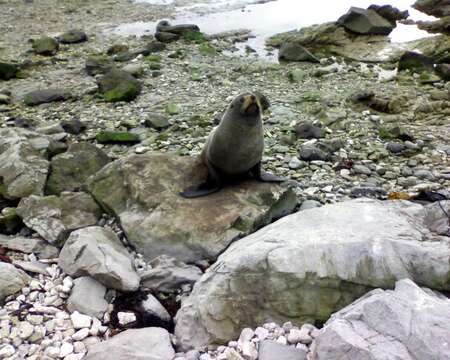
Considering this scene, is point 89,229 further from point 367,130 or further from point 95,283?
point 367,130

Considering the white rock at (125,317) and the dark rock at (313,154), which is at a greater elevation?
the white rock at (125,317)

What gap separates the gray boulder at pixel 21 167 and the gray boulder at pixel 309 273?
3.18 m

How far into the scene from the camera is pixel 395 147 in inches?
296

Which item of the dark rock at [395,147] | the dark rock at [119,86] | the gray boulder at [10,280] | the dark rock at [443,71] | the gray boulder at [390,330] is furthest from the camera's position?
the dark rock at [443,71]

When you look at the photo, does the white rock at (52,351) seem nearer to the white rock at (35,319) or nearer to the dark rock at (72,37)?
the white rock at (35,319)

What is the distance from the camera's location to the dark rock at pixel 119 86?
1028 cm

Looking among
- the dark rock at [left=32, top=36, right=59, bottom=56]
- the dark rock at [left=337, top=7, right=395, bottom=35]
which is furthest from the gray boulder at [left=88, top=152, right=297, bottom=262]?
the dark rock at [left=337, top=7, right=395, bottom=35]

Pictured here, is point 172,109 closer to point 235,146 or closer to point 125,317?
point 235,146

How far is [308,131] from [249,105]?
3003 mm

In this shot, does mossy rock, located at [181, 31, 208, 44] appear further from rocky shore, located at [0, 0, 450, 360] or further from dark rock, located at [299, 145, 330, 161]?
dark rock, located at [299, 145, 330, 161]

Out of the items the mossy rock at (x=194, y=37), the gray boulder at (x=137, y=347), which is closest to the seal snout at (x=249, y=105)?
the gray boulder at (x=137, y=347)

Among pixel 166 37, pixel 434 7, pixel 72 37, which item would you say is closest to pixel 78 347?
pixel 166 37

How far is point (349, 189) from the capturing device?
6.34m

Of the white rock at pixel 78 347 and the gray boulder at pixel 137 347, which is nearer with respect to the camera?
the gray boulder at pixel 137 347
